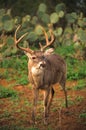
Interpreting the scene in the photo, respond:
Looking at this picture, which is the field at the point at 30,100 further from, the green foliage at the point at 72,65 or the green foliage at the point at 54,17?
the green foliage at the point at 54,17

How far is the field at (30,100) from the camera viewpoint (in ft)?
30.6

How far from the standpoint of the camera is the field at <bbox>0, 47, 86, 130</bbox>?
933cm

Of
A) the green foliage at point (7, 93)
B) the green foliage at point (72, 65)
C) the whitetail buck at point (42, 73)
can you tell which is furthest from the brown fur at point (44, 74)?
the green foliage at point (72, 65)

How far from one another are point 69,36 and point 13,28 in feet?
5.90

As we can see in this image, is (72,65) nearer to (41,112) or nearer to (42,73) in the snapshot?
(41,112)

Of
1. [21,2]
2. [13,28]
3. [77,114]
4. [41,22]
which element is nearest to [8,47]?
[13,28]

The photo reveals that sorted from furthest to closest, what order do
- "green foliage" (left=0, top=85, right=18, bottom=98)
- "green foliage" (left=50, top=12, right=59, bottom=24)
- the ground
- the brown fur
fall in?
"green foliage" (left=50, top=12, right=59, bottom=24)
"green foliage" (left=0, top=85, right=18, bottom=98)
the brown fur
the ground

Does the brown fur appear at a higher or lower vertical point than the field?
higher

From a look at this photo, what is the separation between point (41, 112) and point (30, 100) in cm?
113

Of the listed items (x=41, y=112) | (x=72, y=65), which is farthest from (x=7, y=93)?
(x=72, y=65)

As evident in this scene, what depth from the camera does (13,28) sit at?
15.0m

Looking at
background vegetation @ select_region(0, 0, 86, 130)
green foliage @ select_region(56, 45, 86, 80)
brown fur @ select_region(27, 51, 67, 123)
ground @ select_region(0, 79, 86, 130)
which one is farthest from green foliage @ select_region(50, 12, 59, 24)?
brown fur @ select_region(27, 51, 67, 123)

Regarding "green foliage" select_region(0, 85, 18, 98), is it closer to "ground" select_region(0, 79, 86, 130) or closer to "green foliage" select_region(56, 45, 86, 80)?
"ground" select_region(0, 79, 86, 130)

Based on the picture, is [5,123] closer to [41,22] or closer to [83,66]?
[83,66]
